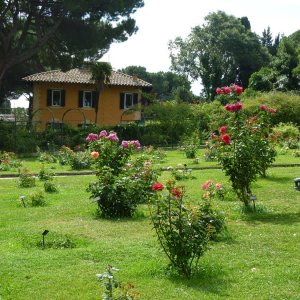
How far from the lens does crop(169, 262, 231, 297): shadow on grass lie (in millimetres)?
6031

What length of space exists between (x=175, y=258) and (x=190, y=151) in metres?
17.4

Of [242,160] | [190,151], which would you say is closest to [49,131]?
[190,151]

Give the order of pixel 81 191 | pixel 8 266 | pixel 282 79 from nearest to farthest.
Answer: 1. pixel 8 266
2. pixel 81 191
3. pixel 282 79

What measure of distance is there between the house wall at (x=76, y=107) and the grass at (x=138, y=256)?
99.8ft

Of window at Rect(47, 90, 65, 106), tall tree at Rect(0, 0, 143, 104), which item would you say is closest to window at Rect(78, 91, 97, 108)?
window at Rect(47, 90, 65, 106)

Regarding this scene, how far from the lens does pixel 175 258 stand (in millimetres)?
6570

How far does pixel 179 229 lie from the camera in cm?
632

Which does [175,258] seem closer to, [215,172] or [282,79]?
[215,172]

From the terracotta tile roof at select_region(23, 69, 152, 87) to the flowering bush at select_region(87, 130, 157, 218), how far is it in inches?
1226

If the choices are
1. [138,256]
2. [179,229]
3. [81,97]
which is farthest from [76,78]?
[179,229]

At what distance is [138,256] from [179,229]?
4.16ft

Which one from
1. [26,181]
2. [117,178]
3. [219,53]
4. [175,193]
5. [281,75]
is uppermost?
[219,53]

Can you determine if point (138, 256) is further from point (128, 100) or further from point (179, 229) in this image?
point (128, 100)

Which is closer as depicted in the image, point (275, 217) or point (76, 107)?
point (275, 217)
